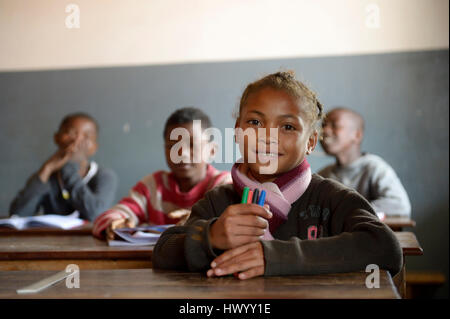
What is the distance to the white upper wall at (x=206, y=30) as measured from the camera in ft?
11.2

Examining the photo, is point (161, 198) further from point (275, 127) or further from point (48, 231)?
point (275, 127)

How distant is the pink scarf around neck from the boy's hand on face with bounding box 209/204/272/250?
0.15 meters

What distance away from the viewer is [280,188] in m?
1.11

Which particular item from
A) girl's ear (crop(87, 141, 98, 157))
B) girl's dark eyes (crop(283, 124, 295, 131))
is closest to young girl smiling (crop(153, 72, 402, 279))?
girl's dark eyes (crop(283, 124, 295, 131))

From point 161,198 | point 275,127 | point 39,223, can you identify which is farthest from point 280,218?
point 39,223

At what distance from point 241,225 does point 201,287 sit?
15cm

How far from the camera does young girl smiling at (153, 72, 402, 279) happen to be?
880 mm

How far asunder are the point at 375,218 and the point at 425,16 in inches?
109

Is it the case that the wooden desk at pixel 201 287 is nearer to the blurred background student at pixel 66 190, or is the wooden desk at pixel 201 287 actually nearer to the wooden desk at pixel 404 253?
the wooden desk at pixel 404 253

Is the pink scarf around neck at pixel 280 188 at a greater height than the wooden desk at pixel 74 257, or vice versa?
the pink scarf around neck at pixel 280 188

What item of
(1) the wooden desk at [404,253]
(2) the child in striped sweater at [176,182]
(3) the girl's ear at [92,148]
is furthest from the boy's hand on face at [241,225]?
(3) the girl's ear at [92,148]

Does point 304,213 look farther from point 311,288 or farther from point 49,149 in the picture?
point 49,149

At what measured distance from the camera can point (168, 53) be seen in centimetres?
366

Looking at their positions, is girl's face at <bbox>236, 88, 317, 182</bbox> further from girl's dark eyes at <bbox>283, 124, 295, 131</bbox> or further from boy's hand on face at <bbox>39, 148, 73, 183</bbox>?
boy's hand on face at <bbox>39, 148, 73, 183</bbox>
